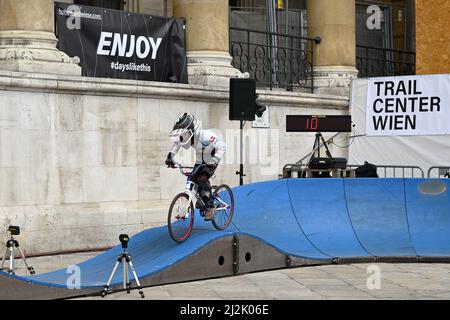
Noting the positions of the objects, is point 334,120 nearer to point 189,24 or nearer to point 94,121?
point 189,24

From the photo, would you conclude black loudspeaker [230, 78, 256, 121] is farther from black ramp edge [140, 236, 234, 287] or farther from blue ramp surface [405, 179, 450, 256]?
black ramp edge [140, 236, 234, 287]

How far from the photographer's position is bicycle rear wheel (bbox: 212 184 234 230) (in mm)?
15898

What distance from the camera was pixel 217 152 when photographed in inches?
604

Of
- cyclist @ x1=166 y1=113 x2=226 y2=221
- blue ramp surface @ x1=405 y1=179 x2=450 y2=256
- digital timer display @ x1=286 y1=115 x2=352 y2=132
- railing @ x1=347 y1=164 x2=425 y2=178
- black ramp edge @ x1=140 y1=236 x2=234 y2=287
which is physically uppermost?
digital timer display @ x1=286 y1=115 x2=352 y2=132

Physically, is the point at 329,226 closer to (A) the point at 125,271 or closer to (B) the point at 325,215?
(B) the point at 325,215

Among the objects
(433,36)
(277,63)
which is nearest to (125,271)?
(277,63)

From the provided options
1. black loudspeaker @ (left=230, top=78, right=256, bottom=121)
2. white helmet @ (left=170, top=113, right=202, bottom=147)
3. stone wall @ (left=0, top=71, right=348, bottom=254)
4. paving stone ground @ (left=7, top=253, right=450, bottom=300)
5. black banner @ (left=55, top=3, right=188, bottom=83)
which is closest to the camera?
paving stone ground @ (left=7, top=253, right=450, bottom=300)

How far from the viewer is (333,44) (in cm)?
2534

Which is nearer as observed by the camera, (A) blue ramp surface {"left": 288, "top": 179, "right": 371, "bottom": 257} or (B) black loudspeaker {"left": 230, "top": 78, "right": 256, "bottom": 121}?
(A) blue ramp surface {"left": 288, "top": 179, "right": 371, "bottom": 257}

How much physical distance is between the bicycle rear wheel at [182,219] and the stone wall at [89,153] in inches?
139

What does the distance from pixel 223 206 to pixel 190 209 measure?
0.94 metres

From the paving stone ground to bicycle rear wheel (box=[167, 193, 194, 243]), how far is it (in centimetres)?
86

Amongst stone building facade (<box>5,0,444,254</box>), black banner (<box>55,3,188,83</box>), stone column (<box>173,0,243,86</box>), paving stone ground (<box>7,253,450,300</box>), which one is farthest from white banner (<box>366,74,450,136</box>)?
paving stone ground (<box>7,253,450,300</box>)

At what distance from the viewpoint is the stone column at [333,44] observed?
25203mm
